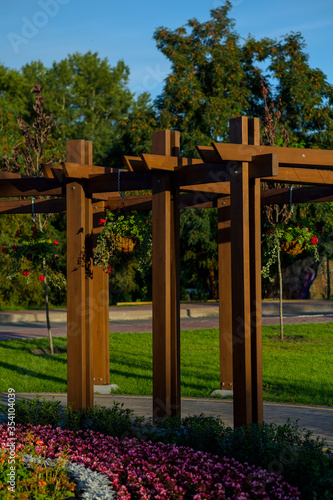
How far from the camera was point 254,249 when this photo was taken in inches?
256

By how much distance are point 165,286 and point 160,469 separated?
86.8 inches

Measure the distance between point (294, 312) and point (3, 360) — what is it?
14338mm

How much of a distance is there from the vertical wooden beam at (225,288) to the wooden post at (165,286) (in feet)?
8.25

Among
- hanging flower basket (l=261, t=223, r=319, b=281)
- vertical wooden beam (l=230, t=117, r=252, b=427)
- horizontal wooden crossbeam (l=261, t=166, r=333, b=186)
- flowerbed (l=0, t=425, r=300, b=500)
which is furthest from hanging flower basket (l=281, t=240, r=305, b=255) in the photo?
flowerbed (l=0, t=425, r=300, b=500)

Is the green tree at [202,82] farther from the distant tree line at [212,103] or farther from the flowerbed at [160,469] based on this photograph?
the flowerbed at [160,469]

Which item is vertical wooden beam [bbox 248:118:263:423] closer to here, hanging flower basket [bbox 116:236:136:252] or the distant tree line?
hanging flower basket [bbox 116:236:136:252]

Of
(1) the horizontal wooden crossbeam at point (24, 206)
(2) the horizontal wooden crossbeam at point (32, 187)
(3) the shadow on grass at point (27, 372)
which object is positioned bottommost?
(3) the shadow on grass at point (27, 372)

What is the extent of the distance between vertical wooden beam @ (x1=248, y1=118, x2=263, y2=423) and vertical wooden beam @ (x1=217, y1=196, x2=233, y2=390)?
9.98ft

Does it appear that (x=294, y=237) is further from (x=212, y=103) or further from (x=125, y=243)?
(x=212, y=103)

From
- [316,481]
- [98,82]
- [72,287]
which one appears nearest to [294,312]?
[72,287]

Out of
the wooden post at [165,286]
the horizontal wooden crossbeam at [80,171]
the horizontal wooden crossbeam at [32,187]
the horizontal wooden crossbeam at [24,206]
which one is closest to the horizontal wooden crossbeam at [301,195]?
the wooden post at [165,286]

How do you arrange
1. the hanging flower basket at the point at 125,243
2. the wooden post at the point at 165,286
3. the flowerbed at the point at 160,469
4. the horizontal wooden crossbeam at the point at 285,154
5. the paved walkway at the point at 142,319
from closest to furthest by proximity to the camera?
1. the flowerbed at the point at 160,469
2. the horizontal wooden crossbeam at the point at 285,154
3. the wooden post at the point at 165,286
4. the hanging flower basket at the point at 125,243
5. the paved walkway at the point at 142,319

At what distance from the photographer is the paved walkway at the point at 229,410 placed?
26.7 feet
